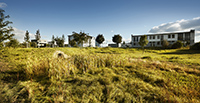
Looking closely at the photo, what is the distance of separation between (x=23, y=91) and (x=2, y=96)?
57 cm

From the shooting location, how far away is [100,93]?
122 inches

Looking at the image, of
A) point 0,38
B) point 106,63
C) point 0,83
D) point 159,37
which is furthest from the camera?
point 159,37

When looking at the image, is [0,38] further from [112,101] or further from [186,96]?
[186,96]

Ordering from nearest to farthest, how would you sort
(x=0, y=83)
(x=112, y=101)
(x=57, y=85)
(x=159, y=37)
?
(x=112, y=101) → (x=57, y=85) → (x=0, y=83) → (x=159, y=37)

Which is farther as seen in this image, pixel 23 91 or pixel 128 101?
pixel 23 91

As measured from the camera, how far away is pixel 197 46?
24938 millimetres

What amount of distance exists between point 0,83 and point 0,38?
9.42m

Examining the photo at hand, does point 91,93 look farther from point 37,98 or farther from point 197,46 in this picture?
point 197,46

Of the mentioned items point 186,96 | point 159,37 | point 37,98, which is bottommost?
point 186,96

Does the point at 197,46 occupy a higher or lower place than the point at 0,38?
lower

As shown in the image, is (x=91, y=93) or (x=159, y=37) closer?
(x=91, y=93)

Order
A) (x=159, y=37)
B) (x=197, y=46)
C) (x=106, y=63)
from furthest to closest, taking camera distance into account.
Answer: (x=159, y=37), (x=197, y=46), (x=106, y=63)

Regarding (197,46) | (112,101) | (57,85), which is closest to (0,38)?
(57,85)

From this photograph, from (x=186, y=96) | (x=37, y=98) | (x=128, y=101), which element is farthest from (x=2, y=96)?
(x=186, y=96)
